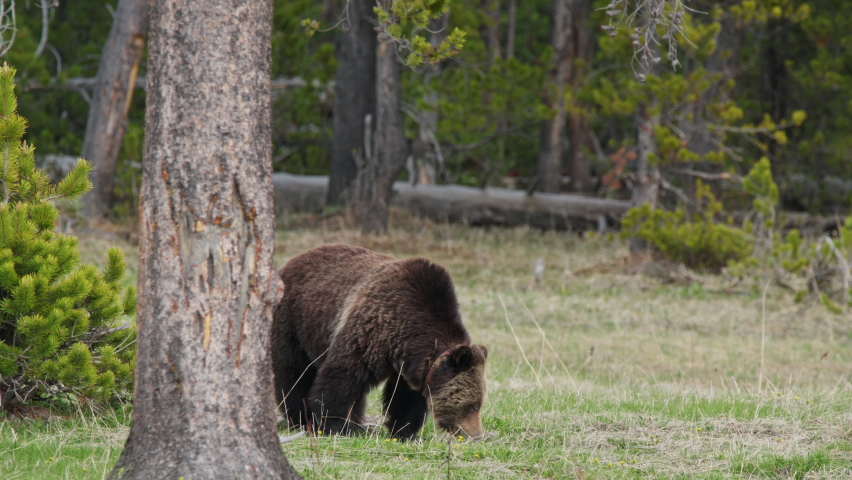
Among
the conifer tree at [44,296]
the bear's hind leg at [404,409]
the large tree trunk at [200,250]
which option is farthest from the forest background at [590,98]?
the large tree trunk at [200,250]

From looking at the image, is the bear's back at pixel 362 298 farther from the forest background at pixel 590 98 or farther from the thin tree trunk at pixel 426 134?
the thin tree trunk at pixel 426 134

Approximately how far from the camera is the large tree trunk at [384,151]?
15711 millimetres

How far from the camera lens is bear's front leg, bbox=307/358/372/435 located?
5367 mm

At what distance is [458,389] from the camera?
17.2 ft

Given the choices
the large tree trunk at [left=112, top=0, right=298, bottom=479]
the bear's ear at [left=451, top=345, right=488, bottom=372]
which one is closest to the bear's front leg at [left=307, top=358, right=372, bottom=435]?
the bear's ear at [left=451, top=345, right=488, bottom=372]

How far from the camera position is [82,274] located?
16.5 ft

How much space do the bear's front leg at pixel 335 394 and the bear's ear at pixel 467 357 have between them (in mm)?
638

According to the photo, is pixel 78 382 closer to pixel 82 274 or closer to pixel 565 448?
pixel 82 274

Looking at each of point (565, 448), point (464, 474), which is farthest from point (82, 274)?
point (565, 448)

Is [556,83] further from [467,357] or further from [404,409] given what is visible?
[467,357]

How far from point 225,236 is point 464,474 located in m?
1.83

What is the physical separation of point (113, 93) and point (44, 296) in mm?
10376

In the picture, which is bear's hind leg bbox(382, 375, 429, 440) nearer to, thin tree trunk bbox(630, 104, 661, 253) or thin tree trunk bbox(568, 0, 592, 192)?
thin tree trunk bbox(630, 104, 661, 253)

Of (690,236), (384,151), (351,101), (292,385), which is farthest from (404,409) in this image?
(351,101)
